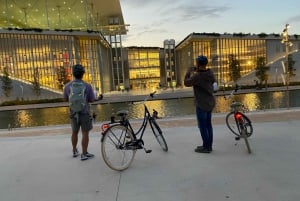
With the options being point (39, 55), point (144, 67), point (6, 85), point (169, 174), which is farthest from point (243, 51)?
point (169, 174)

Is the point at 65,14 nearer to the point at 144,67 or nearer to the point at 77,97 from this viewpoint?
the point at 144,67

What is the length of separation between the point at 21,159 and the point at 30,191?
1819 millimetres

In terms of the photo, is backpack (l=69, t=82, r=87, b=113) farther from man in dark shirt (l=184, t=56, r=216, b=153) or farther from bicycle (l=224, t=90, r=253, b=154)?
bicycle (l=224, t=90, r=253, b=154)

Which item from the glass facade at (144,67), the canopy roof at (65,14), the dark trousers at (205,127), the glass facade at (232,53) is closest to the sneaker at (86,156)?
the dark trousers at (205,127)

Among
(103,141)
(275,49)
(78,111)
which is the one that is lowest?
(103,141)

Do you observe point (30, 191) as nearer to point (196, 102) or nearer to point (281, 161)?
point (196, 102)

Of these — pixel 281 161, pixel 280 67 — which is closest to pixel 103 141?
pixel 281 161

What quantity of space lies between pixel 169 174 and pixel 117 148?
938 millimetres

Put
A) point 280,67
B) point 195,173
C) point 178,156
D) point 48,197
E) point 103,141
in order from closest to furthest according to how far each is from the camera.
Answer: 1. point 48,197
2. point 195,173
3. point 103,141
4. point 178,156
5. point 280,67

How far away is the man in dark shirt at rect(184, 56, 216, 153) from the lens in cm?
549

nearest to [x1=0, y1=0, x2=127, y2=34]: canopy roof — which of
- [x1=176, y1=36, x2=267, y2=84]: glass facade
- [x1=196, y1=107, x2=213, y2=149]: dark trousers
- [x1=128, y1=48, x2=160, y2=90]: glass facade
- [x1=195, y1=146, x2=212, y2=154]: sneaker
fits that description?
[x1=176, y1=36, x2=267, y2=84]: glass facade

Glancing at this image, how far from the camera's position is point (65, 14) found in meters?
57.1

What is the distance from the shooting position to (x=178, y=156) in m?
5.31

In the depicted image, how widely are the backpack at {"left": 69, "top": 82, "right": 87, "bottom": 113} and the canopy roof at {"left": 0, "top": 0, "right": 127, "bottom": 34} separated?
46.3m
